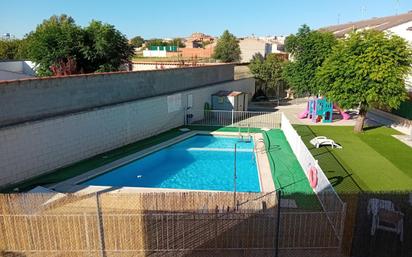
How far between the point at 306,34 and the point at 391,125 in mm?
11075

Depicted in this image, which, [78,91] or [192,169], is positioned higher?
[78,91]

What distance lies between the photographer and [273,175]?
1523 cm

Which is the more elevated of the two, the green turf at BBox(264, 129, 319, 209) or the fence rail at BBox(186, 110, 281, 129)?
the fence rail at BBox(186, 110, 281, 129)

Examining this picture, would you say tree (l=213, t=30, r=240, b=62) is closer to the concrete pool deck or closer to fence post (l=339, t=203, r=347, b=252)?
the concrete pool deck

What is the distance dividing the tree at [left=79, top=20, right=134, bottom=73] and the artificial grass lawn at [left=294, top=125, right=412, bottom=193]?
16.4 m

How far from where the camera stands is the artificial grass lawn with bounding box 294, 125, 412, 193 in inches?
542

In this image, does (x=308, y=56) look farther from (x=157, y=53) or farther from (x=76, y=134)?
(x=157, y=53)

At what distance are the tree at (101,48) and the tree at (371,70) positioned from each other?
690 inches

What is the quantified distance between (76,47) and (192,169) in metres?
15.7

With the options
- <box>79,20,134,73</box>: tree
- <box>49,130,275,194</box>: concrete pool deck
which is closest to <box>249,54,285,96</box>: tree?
Result: <box>79,20,134,73</box>: tree

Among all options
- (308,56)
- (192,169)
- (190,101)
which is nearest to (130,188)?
(192,169)

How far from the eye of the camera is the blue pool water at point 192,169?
50.6ft

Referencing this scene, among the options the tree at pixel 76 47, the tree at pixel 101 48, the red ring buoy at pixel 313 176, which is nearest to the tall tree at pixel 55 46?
the tree at pixel 76 47

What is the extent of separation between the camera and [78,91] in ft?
54.8
